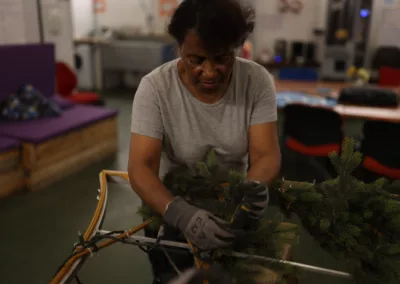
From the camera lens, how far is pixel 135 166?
1.30 meters

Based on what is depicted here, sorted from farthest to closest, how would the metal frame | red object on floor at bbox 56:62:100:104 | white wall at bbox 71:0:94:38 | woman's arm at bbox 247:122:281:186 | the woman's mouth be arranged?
1. white wall at bbox 71:0:94:38
2. red object on floor at bbox 56:62:100:104
3. woman's arm at bbox 247:122:281:186
4. the woman's mouth
5. the metal frame

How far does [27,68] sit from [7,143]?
1.14 meters

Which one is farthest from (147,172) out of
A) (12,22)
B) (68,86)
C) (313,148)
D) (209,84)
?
(68,86)

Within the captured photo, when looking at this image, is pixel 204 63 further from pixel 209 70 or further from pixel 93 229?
pixel 93 229

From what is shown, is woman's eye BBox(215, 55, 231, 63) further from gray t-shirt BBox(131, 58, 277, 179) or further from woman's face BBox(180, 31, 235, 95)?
gray t-shirt BBox(131, 58, 277, 179)

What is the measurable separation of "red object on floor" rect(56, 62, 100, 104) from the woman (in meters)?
3.43

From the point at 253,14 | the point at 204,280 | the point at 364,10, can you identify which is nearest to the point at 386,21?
the point at 364,10

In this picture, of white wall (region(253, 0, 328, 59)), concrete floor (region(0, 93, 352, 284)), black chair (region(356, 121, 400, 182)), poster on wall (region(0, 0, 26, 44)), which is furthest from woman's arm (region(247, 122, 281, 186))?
white wall (region(253, 0, 328, 59))

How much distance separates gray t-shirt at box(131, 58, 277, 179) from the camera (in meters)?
1.39

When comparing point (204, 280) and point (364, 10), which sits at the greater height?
point (364, 10)

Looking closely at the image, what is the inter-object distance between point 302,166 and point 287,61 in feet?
A: 12.6

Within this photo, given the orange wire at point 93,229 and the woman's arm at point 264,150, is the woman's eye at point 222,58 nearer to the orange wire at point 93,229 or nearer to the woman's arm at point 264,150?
the woman's arm at point 264,150

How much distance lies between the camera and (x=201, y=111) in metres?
1.41

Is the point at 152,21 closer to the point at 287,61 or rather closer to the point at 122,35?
the point at 122,35
